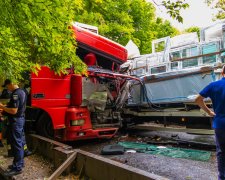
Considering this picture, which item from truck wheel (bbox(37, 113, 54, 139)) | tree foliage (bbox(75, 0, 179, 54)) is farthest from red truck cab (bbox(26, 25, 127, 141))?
tree foliage (bbox(75, 0, 179, 54))

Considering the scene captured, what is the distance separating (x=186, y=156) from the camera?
6.12 metres

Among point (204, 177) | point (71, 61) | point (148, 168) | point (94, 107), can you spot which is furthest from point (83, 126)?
point (204, 177)

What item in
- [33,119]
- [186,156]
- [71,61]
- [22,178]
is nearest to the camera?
[71,61]

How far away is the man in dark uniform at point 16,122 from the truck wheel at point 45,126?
2199mm

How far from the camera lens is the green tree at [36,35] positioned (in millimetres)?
3551

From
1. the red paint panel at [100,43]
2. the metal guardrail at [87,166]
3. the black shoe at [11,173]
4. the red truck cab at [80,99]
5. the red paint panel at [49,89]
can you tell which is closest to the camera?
the metal guardrail at [87,166]

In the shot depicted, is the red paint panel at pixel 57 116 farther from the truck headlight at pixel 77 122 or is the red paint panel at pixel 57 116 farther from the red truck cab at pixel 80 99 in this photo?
the truck headlight at pixel 77 122

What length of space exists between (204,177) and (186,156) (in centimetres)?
135

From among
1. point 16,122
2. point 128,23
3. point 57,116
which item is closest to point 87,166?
point 16,122

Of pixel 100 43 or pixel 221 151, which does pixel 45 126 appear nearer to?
pixel 100 43

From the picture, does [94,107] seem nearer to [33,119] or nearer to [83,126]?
[83,126]

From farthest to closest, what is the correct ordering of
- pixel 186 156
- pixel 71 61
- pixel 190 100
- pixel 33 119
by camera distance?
pixel 33 119
pixel 190 100
pixel 186 156
pixel 71 61

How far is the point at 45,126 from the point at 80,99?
1310 millimetres

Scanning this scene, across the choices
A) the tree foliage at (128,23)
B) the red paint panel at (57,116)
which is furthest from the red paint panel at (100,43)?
the tree foliage at (128,23)
